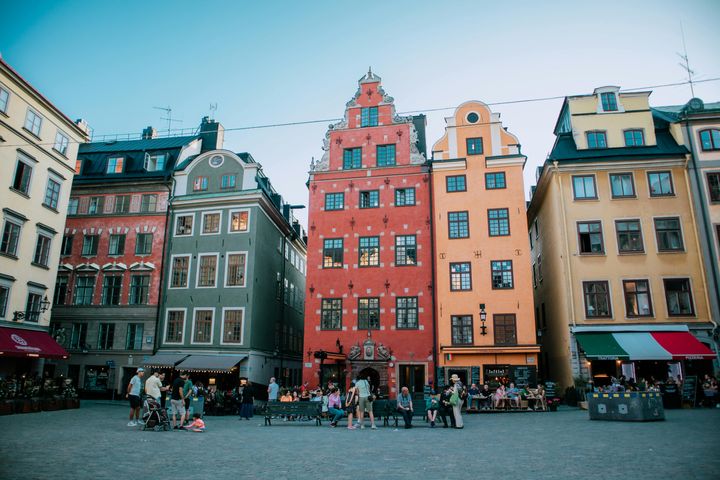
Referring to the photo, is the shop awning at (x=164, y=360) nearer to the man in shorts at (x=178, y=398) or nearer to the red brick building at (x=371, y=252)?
the red brick building at (x=371, y=252)

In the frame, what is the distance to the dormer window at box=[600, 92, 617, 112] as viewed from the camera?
101 feet

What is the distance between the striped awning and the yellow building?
51mm

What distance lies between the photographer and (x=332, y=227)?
105 ft

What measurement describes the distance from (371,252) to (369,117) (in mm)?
9226

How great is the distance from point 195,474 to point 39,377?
23139 mm

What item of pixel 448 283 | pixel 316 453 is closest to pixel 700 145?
pixel 448 283

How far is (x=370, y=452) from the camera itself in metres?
11.3

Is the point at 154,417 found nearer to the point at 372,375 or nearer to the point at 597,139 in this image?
the point at 372,375

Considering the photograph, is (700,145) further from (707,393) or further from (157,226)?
(157,226)

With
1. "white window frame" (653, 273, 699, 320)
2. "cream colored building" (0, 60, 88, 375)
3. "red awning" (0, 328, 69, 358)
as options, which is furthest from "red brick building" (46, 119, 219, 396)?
"white window frame" (653, 273, 699, 320)

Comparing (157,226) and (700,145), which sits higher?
(700,145)

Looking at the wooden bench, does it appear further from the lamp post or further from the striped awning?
the lamp post

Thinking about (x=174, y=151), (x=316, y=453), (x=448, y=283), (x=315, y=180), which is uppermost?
(x=174, y=151)

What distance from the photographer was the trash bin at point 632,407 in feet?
56.5
